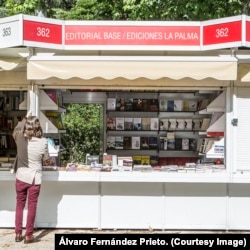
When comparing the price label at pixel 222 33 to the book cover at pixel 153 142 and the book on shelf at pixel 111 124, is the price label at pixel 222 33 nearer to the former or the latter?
the book cover at pixel 153 142

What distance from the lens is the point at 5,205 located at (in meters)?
6.83

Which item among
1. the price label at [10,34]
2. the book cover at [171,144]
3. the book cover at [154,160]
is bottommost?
the book cover at [154,160]

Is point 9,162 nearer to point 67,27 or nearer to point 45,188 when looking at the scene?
point 45,188

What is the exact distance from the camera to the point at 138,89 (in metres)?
6.89

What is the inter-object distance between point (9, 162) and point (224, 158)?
3.30 metres

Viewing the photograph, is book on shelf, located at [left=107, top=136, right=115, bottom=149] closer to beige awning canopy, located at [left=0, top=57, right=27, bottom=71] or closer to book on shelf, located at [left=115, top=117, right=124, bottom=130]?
book on shelf, located at [left=115, top=117, right=124, bottom=130]

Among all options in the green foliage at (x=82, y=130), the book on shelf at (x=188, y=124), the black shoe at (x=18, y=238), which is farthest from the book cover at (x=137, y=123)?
the black shoe at (x=18, y=238)

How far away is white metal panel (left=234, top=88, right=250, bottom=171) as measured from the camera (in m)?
6.67

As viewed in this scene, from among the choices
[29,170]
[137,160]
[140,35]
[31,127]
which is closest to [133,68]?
[140,35]

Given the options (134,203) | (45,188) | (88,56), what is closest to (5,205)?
(45,188)

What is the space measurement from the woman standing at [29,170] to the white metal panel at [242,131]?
2.72 metres

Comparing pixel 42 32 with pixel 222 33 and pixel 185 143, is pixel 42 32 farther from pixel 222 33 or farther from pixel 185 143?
pixel 185 143

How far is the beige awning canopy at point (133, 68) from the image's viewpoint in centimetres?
629

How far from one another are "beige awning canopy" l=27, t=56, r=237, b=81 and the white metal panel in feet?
1.77
